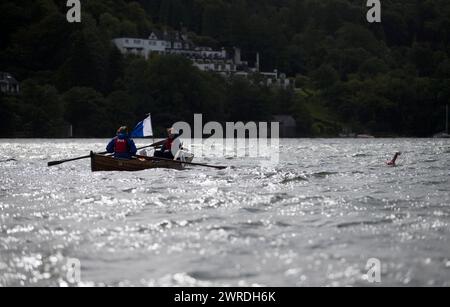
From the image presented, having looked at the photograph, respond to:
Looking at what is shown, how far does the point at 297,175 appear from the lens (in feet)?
106

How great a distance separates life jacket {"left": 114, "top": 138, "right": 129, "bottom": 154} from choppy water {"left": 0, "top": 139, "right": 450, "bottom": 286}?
5.75 meters

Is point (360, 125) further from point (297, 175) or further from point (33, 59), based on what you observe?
point (297, 175)

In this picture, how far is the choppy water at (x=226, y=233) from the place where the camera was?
503 inches

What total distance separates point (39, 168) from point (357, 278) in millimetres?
29601

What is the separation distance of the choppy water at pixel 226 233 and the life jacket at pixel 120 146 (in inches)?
226

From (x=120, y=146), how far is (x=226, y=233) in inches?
731


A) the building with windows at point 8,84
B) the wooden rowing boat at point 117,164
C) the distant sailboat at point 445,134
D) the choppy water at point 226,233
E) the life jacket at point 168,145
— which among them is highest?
the building with windows at point 8,84

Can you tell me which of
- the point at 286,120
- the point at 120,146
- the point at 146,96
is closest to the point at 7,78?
the point at 146,96

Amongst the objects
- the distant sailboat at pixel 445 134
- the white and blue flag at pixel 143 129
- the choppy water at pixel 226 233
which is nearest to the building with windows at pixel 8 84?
the distant sailboat at pixel 445 134

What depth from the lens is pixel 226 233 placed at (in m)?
16.3

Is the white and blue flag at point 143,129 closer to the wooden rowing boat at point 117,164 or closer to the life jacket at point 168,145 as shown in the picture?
the life jacket at point 168,145

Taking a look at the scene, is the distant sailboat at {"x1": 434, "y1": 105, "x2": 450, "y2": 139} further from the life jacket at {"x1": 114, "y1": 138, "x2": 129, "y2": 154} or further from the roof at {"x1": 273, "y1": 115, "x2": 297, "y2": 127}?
the life jacket at {"x1": 114, "y1": 138, "x2": 129, "y2": 154}

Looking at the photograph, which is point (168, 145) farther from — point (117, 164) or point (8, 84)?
point (8, 84)
